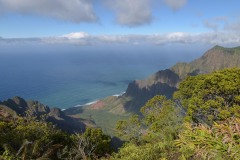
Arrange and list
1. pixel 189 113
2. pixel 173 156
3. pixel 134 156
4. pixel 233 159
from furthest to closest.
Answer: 1. pixel 189 113
2. pixel 134 156
3. pixel 173 156
4. pixel 233 159

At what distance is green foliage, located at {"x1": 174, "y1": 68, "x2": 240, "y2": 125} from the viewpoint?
30.3 meters

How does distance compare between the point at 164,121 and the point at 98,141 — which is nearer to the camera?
the point at 164,121

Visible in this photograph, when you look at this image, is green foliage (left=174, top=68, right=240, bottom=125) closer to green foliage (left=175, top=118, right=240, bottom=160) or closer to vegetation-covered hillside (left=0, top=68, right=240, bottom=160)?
vegetation-covered hillside (left=0, top=68, right=240, bottom=160)

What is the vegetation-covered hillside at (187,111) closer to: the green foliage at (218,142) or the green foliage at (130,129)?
the green foliage at (130,129)

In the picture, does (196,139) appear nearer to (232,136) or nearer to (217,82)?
(232,136)

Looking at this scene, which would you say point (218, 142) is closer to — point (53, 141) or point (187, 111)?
point (187, 111)

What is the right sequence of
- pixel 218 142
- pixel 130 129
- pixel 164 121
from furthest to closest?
1. pixel 130 129
2. pixel 164 121
3. pixel 218 142

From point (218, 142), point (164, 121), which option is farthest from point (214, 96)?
point (218, 142)

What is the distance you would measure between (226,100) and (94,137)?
1995cm

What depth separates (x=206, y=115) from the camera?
104ft

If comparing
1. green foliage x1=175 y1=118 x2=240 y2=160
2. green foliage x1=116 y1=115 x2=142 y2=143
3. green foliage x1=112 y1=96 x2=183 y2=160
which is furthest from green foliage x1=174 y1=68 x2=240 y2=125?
green foliage x1=175 y1=118 x2=240 y2=160

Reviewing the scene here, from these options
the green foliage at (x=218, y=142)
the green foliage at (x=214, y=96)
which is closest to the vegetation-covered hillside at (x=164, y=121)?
the green foliage at (x=214, y=96)

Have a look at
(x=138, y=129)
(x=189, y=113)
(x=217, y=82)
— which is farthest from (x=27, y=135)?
(x=217, y=82)

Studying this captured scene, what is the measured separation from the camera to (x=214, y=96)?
105 feet
